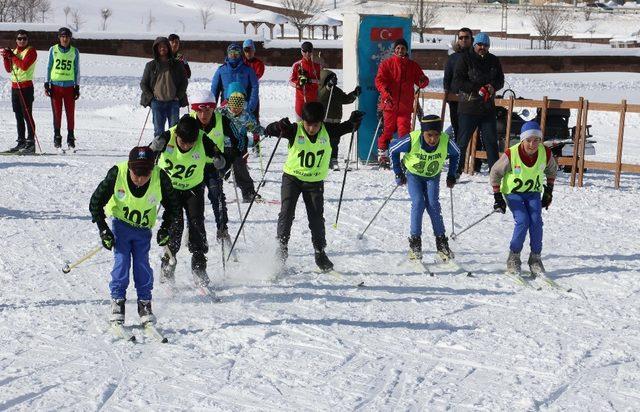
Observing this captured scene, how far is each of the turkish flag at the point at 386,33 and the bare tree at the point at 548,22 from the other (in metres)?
39.8

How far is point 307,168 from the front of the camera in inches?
322

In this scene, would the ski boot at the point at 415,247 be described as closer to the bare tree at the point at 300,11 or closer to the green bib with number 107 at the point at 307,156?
the green bib with number 107 at the point at 307,156

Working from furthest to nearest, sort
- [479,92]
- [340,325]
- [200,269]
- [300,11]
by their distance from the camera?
[300,11] → [479,92] → [200,269] → [340,325]

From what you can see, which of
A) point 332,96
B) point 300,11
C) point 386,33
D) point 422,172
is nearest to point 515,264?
point 422,172

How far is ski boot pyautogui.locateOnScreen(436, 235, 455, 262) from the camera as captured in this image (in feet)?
28.9

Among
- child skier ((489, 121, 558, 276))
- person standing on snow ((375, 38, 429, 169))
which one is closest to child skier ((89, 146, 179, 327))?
child skier ((489, 121, 558, 276))

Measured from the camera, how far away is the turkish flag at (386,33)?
48.6ft

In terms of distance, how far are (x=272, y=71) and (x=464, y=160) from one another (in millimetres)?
15578

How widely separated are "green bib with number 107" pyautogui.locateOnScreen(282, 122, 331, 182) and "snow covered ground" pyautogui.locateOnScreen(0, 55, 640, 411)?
2.88 ft

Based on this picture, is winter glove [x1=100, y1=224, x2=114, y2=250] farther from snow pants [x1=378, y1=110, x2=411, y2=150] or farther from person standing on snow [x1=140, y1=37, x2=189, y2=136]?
snow pants [x1=378, y1=110, x2=411, y2=150]

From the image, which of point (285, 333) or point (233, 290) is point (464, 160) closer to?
point (233, 290)

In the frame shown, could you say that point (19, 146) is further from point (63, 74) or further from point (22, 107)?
point (63, 74)

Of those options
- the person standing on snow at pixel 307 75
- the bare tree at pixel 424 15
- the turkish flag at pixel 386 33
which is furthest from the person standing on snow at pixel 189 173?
the bare tree at pixel 424 15

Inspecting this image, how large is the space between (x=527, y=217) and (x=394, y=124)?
5.70m
